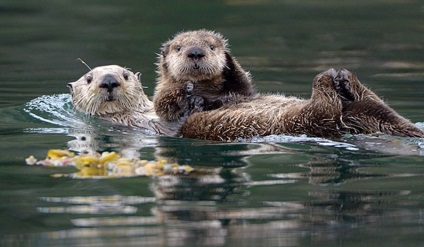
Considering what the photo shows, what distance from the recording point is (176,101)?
26.1 ft

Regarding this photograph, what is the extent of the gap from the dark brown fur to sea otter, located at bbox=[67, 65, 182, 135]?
93 centimetres

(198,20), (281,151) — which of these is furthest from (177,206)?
(198,20)

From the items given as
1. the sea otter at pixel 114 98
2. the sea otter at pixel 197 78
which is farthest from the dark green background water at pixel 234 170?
the sea otter at pixel 197 78

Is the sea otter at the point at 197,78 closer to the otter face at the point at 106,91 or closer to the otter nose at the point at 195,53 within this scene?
the otter nose at the point at 195,53

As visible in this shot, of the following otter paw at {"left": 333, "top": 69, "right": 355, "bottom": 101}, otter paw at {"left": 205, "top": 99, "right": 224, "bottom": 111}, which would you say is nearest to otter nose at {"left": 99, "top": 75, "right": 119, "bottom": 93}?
otter paw at {"left": 205, "top": 99, "right": 224, "bottom": 111}

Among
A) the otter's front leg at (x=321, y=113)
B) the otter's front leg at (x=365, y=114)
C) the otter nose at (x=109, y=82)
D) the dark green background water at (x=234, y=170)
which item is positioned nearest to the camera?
the dark green background water at (x=234, y=170)

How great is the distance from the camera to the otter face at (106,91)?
862 cm

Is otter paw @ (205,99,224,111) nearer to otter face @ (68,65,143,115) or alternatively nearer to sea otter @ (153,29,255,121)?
sea otter @ (153,29,255,121)

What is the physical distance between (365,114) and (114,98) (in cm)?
255

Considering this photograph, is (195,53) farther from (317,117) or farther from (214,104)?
(317,117)

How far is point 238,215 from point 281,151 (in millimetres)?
1849

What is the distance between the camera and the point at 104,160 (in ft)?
20.9

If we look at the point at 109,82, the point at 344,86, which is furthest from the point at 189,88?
the point at 344,86

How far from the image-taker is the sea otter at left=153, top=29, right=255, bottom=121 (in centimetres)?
792
